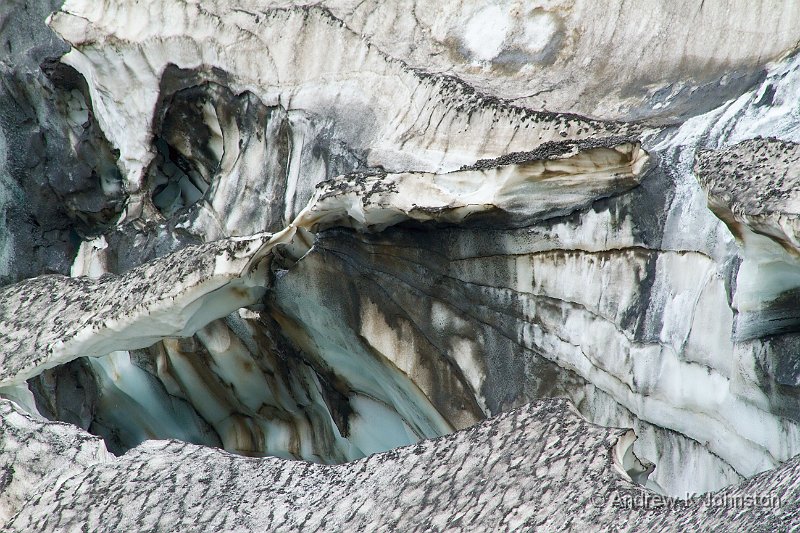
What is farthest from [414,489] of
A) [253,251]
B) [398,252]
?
[398,252]

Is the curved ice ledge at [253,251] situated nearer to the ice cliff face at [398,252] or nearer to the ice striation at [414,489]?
the ice cliff face at [398,252]

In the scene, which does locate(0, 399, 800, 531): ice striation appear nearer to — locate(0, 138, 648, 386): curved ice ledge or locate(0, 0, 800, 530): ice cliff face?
locate(0, 0, 800, 530): ice cliff face

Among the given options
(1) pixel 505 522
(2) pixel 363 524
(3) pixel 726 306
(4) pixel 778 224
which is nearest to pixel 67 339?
(2) pixel 363 524

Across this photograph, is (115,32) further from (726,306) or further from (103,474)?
(726,306)

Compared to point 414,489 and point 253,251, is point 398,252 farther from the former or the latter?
point 414,489

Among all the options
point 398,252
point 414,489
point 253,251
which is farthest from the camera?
point 398,252

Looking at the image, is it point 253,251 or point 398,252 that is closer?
point 253,251

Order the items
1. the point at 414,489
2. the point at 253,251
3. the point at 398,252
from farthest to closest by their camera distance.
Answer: the point at 398,252 < the point at 253,251 < the point at 414,489

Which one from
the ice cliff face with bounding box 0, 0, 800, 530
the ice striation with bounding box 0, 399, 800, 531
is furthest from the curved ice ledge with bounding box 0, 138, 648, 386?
the ice striation with bounding box 0, 399, 800, 531

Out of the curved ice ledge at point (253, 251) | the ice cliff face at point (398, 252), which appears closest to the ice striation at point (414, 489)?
the ice cliff face at point (398, 252)

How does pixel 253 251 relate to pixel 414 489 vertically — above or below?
above
